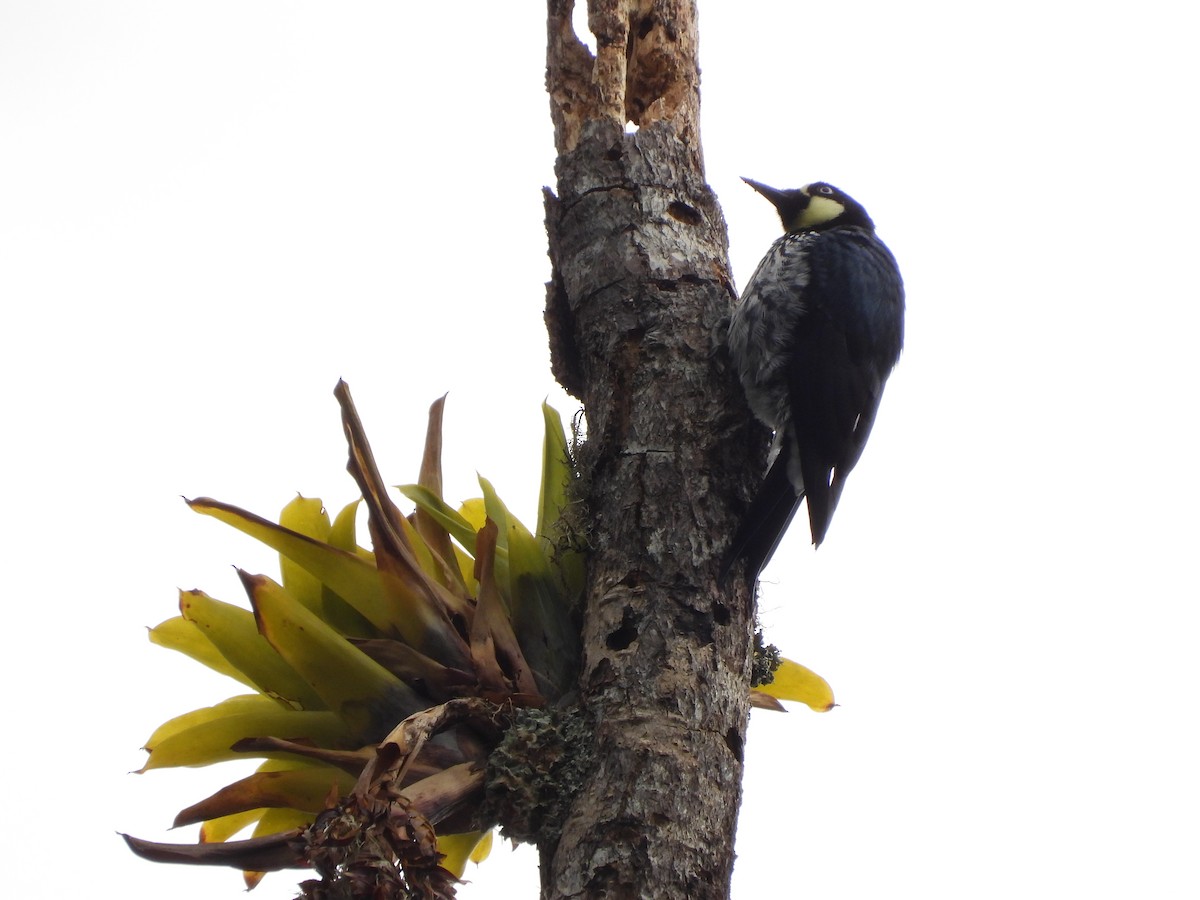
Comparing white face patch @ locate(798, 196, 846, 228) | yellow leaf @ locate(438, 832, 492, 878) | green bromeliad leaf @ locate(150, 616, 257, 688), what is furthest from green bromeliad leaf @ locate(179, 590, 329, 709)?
white face patch @ locate(798, 196, 846, 228)

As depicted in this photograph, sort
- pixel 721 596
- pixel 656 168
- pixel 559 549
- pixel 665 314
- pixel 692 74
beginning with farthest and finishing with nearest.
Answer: pixel 692 74, pixel 656 168, pixel 665 314, pixel 559 549, pixel 721 596

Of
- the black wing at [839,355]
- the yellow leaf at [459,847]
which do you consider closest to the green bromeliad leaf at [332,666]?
the yellow leaf at [459,847]

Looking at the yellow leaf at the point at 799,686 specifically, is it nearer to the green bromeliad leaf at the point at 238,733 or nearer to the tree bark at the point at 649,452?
the tree bark at the point at 649,452

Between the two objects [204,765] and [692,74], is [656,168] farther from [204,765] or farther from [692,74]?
[204,765]

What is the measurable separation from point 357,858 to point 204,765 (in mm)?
729

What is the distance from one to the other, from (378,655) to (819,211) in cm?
240

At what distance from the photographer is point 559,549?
2.10 m

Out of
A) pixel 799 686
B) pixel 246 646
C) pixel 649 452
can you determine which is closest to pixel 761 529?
pixel 649 452

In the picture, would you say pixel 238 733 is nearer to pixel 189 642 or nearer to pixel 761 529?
pixel 189 642

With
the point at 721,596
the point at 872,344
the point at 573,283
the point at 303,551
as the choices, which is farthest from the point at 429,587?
the point at 872,344

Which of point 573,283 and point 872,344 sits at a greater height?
point 872,344

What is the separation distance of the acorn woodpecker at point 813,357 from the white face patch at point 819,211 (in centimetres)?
10

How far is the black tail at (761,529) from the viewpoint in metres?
1.99

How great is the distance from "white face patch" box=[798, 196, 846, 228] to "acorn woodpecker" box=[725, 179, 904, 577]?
0.10 meters
